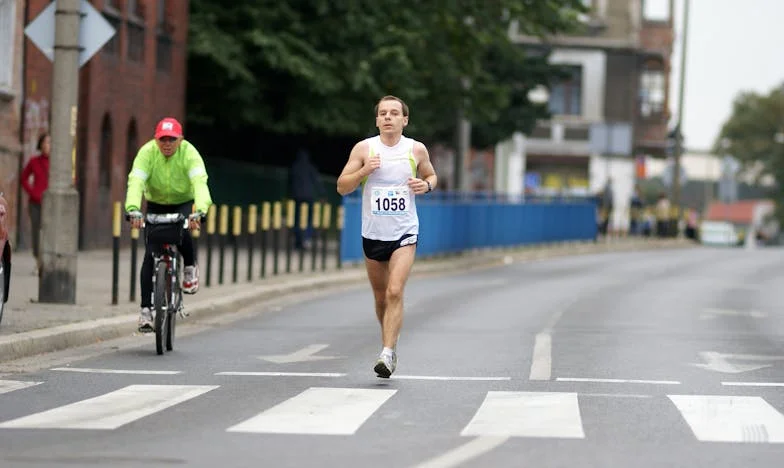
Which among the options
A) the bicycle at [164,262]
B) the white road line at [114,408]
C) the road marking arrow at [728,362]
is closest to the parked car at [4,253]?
the bicycle at [164,262]

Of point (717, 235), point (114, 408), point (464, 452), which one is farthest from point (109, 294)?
point (717, 235)

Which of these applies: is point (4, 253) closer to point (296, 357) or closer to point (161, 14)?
point (296, 357)

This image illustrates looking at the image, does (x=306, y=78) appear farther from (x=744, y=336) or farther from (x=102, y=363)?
(x=102, y=363)

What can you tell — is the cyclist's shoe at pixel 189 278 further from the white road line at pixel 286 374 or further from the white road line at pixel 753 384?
the white road line at pixel 753 384

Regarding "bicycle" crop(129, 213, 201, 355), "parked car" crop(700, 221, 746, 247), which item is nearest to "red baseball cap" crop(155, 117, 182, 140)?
"bicycle" crop(129, 213, 201, 355)

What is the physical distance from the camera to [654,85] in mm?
79562

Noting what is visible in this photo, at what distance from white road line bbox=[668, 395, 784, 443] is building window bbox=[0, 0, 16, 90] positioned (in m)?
18.7

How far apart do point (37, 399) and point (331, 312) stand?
32.8 feet

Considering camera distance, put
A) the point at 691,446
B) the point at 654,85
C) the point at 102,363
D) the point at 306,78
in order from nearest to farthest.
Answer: the point at 691,446
the point at 102,363
the point at 306,78
the point at 654,85

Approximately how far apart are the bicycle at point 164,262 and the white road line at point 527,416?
3.68 m

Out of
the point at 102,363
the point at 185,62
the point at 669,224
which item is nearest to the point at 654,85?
the point at 669,224

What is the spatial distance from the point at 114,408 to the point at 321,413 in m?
1.21

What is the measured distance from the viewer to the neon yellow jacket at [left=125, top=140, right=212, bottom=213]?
14.8m

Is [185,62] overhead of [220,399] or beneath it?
overhead
